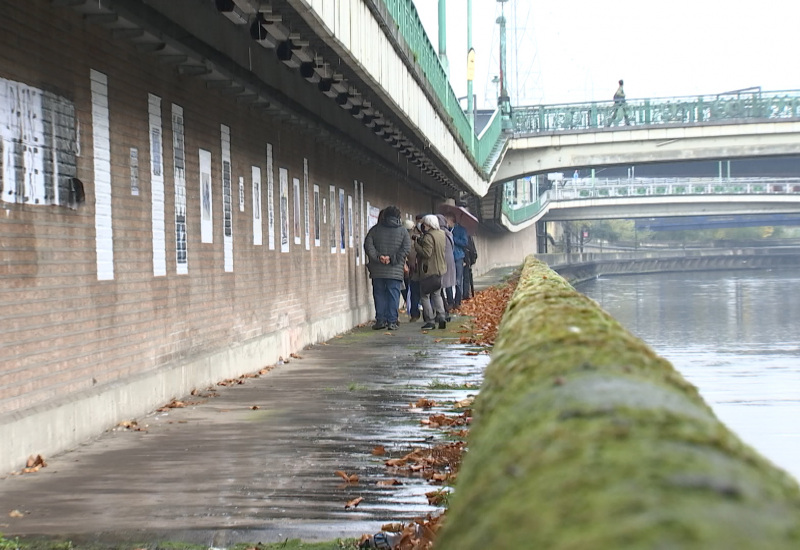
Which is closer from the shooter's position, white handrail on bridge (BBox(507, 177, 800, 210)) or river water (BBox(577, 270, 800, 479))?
river water (BBox(577, 270, 800, 479))

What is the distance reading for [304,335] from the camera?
16562mm

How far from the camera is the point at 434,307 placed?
65.4ft

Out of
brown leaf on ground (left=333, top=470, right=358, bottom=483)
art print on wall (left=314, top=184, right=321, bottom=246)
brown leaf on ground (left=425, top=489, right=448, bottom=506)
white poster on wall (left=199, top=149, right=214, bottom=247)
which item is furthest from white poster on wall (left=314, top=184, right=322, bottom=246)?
brown leaf on ground (left=425, top=489, right=448, bottom=506)

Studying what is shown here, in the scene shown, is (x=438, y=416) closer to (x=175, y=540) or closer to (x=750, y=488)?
(x=175, y=540)

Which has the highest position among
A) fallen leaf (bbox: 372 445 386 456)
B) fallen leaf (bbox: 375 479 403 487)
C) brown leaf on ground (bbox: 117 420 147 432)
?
brown leaf on ground (bbox: 117 420 147 432)

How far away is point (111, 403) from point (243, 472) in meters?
1.99

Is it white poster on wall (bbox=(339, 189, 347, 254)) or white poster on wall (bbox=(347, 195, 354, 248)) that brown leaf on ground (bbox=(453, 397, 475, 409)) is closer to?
white poster on wall (bbox=(339, 189, 347, 254))

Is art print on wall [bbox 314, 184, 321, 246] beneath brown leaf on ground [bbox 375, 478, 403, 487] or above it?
above

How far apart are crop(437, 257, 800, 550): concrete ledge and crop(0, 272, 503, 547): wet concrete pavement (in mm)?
3406

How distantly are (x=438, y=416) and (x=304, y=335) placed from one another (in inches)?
289

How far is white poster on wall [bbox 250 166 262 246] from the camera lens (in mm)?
13836

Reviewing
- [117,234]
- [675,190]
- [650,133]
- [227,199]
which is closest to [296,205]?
[227,199]

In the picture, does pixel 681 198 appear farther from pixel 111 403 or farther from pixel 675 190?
pixel 111 403

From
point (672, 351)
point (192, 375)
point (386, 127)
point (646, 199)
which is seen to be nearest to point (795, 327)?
point (672, 351)
